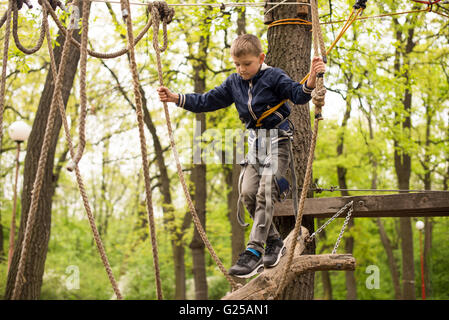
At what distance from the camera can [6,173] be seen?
52.2 feet

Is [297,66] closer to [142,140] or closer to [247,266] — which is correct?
[247,266]

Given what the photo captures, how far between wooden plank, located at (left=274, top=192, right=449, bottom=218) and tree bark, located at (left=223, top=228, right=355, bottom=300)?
101 centimetres

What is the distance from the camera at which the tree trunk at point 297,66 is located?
4.53m

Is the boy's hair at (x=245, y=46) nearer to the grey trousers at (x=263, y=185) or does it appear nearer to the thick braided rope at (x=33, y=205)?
the grey trousers at (x=263, y=185)

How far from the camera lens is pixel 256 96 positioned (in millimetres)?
2990

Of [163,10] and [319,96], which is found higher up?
[163,10]

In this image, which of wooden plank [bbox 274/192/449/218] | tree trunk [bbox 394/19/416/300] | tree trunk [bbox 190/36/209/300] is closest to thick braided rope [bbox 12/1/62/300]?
wooden plank [bbox 274/192/449/218]

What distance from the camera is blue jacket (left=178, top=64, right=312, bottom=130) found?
9.61 feet

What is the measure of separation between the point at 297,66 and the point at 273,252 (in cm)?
226

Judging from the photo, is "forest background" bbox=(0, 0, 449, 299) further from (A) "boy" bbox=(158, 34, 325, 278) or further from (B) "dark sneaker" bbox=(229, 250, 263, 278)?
(B) "dark sneaker" bbox=(229, 250, 263, 278)

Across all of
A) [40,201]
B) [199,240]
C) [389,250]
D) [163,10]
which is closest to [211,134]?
[199,240]

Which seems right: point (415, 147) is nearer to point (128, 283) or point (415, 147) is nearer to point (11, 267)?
point (11, 267)

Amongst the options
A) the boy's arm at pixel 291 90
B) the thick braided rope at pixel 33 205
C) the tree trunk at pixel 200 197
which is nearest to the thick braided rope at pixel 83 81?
the thick braided rope at pixel 33 205

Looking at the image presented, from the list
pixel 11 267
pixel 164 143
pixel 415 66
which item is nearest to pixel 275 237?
pixel 11 267
